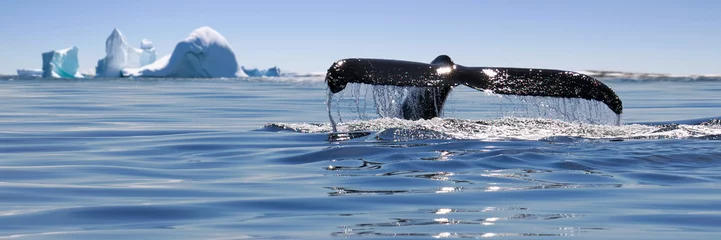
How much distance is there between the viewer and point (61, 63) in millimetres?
74812

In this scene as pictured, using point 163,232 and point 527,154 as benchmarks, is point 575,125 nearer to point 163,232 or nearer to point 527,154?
point 527,154

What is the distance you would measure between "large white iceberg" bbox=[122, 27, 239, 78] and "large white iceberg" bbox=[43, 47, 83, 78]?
16.8 feet

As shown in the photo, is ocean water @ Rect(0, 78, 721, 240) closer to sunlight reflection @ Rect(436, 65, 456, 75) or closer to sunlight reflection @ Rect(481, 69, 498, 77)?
sunlight reflection @ Rect(481, 69, 498, 77)

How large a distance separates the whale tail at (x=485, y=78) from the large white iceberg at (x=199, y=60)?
66.2 m

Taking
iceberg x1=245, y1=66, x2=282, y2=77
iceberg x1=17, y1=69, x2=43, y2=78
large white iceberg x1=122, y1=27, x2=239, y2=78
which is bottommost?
iceberg x1=17, y1=69, x2=43, y2=78

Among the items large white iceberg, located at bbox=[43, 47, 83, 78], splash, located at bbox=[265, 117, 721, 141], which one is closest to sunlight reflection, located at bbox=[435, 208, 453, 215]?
splash, located at bbox=[265, 117, 721, 141]

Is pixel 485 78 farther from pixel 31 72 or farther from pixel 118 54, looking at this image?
pixel 31 72

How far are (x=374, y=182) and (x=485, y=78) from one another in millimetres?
3800

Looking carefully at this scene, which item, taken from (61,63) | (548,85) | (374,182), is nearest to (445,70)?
(548,85)

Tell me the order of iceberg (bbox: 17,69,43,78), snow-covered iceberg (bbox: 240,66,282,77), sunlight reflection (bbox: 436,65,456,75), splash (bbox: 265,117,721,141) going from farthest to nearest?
1. iceberg (bbox: 17,69,43,78)
2. snow-covered iceberg (bbox: 240,66,282,77)
3. sunlight reflection (bbox: 436,65,456,75)
4. splash (bbox: 265,117,721,141)

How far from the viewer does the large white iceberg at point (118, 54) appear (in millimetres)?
75938

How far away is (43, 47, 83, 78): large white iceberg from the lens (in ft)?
238

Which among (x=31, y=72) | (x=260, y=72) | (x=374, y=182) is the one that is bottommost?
(x=31, y=72)

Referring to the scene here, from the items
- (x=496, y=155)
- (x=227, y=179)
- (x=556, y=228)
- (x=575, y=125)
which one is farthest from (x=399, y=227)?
(x=575, y=125)
